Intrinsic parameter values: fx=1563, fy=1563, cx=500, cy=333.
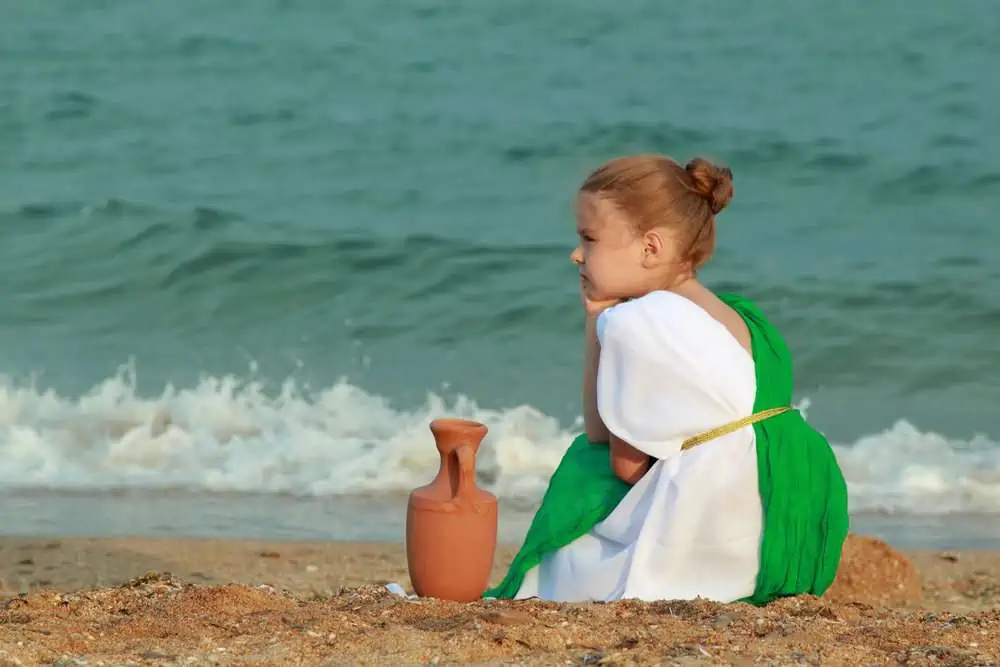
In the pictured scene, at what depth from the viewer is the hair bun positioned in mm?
3744

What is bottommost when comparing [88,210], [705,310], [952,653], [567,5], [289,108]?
[952,653]

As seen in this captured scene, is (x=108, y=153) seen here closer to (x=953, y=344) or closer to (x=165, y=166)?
(x=165, y=166)

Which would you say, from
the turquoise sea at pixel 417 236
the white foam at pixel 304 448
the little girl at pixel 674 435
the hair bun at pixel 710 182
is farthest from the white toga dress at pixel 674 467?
the white foam at pixel 304 448

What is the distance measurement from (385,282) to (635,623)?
7.46 m

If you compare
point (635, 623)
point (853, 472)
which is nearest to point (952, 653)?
point (635, 623)

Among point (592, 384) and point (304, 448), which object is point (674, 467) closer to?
point (592, 384)

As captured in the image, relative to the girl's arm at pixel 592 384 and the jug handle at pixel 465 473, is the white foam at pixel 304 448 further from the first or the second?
the jug handle at pixel 465 473

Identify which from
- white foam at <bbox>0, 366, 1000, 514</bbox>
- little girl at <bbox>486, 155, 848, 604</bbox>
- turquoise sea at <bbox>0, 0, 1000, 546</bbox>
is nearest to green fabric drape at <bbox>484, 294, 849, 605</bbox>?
little girl at <bbox>486, 155, 848, 604</bbox>

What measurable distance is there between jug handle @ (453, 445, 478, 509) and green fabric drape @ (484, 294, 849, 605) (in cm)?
25

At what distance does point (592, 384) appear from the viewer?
12.4 feet

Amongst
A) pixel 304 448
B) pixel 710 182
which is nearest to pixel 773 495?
pixel 710 182

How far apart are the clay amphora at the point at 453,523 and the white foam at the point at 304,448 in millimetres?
3395

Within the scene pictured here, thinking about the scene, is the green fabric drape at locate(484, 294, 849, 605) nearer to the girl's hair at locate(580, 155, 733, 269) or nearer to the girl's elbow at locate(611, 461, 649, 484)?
the girl's elbow at locate(611, 461, 649, 484)

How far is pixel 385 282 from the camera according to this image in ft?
35.1
